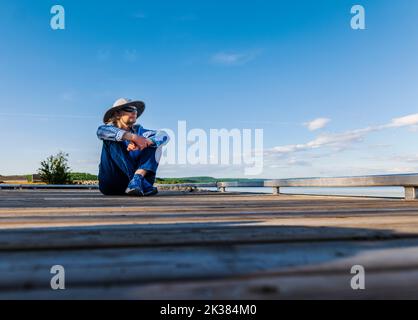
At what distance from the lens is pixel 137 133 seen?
6.41 m

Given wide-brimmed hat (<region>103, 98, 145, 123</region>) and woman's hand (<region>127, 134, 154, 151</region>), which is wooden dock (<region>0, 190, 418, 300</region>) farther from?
wide-brimmed hat (<region>103, 98, 145, 123</region>)

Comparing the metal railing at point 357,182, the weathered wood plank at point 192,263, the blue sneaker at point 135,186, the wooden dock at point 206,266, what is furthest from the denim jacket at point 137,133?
the weathered wood plank at point 192,263

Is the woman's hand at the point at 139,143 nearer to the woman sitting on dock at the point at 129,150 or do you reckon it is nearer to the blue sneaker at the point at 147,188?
the woman sitting on dock at the point at 129,150

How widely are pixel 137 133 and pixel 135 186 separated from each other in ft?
3.16

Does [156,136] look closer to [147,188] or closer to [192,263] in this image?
[147,188]

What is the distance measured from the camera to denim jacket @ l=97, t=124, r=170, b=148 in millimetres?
6004

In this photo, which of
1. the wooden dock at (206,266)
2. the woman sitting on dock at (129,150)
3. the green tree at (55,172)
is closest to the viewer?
the wooden dock at (206,266)

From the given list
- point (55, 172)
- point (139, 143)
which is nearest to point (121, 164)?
point (139, 143)

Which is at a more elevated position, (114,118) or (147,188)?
(114,118)

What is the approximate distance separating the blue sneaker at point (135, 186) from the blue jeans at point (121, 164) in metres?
0.16

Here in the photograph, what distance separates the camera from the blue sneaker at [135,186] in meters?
6.26

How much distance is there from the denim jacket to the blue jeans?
17 centimetres
